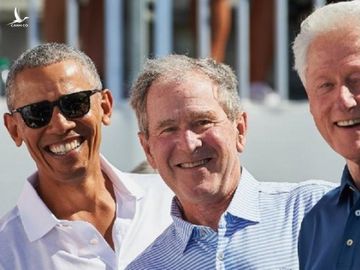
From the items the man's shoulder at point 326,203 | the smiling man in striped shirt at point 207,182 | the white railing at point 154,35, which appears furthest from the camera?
the white railing at point 154,35

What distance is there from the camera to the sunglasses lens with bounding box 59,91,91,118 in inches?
138

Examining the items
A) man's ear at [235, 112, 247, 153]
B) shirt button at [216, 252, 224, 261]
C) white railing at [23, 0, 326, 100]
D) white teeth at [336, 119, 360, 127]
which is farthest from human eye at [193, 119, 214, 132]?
white railing at [23, 0, 326, 100]

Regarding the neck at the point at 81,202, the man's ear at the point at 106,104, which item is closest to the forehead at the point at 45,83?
the man's ear at the point at 106,104

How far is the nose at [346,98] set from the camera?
105 inches

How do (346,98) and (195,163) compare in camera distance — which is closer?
(346,98)

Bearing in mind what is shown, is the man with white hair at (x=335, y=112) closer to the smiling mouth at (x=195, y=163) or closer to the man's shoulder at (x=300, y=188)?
the man's shoulder at (x=300, y=188)

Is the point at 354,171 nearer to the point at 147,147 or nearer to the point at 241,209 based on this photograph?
the point at 241,209

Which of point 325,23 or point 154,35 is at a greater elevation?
point 325,23

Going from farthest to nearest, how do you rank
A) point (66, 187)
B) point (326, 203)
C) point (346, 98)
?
point (66, 187) < point (326, 203) < point (346, 98)

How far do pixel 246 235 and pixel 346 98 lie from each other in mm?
548

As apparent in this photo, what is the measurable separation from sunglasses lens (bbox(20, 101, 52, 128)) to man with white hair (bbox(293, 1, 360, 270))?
3.16ft

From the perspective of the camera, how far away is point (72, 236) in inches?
138

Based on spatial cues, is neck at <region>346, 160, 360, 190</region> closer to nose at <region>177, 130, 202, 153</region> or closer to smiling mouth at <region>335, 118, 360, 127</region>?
smiling mouth at <region>335, 118, 360, 127</region>

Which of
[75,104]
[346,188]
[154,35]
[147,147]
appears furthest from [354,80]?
[154,35]
